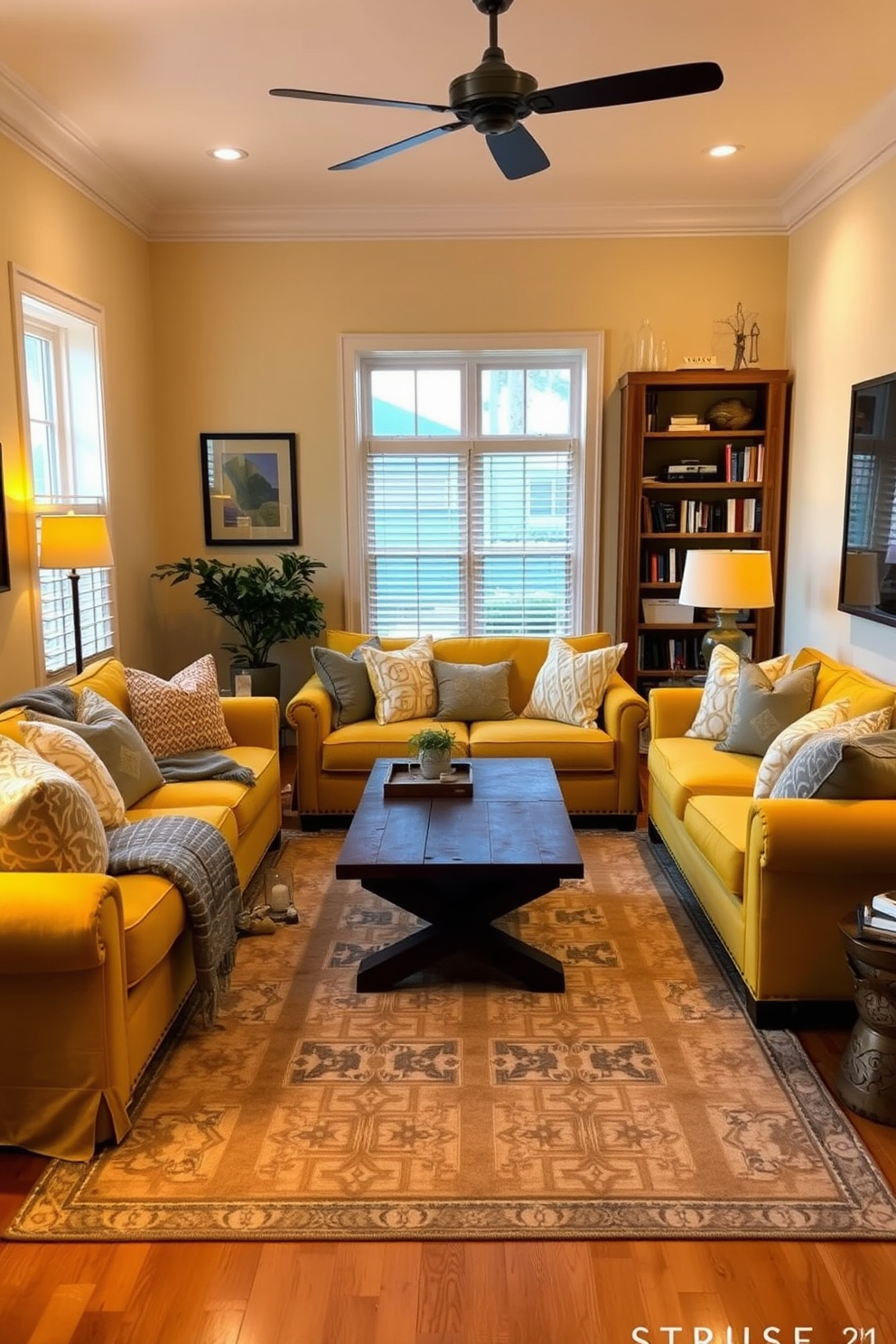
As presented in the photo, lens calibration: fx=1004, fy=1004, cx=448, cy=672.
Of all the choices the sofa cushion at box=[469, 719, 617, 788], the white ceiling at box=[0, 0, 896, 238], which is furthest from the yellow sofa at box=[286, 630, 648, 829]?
the white ceiling at box=[0, 0, 896, 238]

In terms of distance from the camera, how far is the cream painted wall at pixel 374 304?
229 inches

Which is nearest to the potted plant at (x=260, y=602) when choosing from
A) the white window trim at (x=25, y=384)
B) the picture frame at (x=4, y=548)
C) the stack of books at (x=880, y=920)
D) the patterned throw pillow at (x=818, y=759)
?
the white window trim at (x=25, y=384)

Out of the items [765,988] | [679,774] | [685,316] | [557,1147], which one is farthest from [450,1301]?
[685,316]

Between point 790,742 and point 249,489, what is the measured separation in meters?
3.79

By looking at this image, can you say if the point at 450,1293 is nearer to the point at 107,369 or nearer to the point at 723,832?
the point at 723,832

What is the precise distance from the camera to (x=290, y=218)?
575 centimetres

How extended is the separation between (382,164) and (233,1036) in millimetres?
4112

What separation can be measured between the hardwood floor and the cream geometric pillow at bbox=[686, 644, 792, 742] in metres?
2.50

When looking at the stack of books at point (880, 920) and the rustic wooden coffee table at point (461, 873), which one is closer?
the stack of books at point (880, 920)

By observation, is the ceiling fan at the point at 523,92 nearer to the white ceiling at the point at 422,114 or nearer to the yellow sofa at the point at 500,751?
the white ceiling at the point at 422,114

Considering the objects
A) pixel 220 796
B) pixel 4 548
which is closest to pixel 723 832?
pixel 220 796

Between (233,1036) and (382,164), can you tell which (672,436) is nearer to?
(382,164)

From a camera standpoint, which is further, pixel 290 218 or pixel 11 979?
pixel 290 218

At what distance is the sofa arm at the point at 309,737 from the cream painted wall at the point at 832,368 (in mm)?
2543
